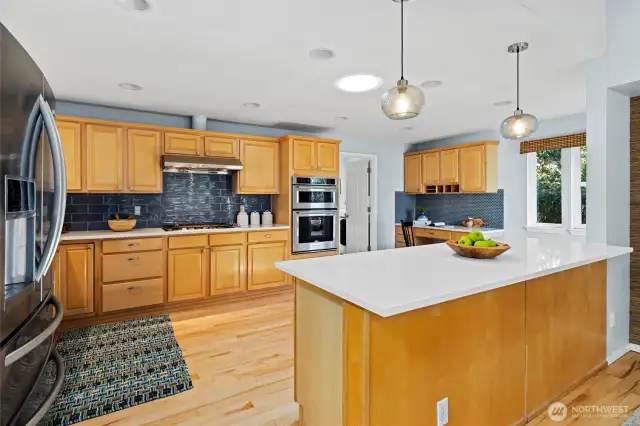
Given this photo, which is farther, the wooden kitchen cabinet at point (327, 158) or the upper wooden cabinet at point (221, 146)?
the wooden kitchen cabinet at point (327, 158)

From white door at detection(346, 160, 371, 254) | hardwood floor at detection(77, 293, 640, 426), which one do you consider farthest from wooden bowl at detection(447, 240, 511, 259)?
white door at detection(346, 160, 371, 254)

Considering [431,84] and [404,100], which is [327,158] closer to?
[431,84]

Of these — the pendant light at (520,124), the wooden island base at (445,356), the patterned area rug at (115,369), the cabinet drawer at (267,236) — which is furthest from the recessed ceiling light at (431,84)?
the patterned area rug at (115,369)

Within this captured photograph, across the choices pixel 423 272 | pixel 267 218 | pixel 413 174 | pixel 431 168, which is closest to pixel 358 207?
pixel 413 174

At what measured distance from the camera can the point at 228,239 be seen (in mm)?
4121

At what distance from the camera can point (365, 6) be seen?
6.56ft

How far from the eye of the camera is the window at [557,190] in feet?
14.8

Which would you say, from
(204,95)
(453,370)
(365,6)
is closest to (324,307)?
(453,370)

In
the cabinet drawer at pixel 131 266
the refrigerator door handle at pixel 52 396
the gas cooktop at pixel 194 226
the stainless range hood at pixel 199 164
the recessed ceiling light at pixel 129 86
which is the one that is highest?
the recessed ceiling light at pixel 129 86

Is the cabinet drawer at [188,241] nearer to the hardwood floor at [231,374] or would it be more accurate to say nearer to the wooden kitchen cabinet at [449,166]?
the hardwood floor at [231,374]

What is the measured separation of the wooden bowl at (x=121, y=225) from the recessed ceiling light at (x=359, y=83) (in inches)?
108

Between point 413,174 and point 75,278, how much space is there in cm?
526

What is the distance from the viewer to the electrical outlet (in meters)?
1.49

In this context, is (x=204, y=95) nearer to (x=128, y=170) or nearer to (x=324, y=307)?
(x=128, y=170)
